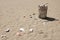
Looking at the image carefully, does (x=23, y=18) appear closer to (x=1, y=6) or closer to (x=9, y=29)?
(x=9, y=29)

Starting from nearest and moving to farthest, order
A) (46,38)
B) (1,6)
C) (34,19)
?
1. (46,38)
2. (34,19)
3. (1,6)

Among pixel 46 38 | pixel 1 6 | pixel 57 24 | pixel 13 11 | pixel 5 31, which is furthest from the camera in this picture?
pixel 1 6

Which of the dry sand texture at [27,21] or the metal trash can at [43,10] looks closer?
the dry sand texture at [27,21]

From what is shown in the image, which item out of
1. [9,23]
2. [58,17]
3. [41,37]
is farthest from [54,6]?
[41,37]

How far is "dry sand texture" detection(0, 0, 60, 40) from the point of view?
12.0ft

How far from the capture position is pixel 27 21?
4.34m

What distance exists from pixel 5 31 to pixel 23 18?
0.80 meters

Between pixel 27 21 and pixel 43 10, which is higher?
pixel 43 10

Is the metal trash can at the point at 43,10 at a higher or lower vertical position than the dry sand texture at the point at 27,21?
higher

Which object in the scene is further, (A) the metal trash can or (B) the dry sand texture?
(A) the metal trash can

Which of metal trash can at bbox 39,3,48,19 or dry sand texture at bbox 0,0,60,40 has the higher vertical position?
metal trash can at bbox 39,3,48,19

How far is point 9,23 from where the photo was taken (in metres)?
4.25

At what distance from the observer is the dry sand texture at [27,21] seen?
3646 millimetres

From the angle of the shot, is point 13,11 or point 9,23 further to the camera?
point 13,11
